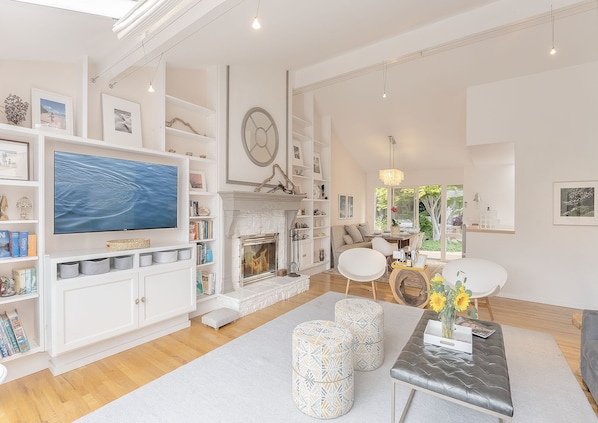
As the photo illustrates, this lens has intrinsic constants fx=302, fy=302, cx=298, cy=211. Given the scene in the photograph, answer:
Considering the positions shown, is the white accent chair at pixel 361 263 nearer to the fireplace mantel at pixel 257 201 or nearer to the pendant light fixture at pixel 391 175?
the fireplace mantel at pixel 257 201

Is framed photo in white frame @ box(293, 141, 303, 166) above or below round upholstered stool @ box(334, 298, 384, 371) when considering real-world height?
above

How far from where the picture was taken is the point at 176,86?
393cm

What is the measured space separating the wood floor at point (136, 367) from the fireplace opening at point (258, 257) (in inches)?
25.2

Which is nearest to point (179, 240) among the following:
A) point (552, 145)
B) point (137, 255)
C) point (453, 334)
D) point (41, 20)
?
point (137, 255)

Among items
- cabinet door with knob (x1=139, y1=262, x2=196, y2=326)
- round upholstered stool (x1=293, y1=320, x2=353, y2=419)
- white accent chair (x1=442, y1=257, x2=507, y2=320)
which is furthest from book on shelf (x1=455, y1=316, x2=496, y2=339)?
cabinet door with knob (x1=139, y1=262, x2=196, y2=326)

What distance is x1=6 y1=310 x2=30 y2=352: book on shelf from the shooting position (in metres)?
2.41

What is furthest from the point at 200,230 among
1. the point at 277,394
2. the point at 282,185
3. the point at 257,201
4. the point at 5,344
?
the point at 277,394

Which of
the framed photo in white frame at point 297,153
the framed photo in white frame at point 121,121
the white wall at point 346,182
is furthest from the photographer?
the white wall at point 346,182

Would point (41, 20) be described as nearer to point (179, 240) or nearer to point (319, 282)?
point (179, 240)

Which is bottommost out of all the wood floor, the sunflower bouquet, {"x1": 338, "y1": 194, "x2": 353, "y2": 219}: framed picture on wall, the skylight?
the wood floor

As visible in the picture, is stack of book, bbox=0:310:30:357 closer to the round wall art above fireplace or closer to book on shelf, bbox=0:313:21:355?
book on shelf, bbox=0:313:21:355

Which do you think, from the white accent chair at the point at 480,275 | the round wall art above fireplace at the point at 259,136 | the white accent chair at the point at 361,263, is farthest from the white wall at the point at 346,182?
the white accent chair at the point at 480,275

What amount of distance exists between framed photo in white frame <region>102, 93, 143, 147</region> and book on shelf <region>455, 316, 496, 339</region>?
3613 mm

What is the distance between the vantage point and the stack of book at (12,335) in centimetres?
234
